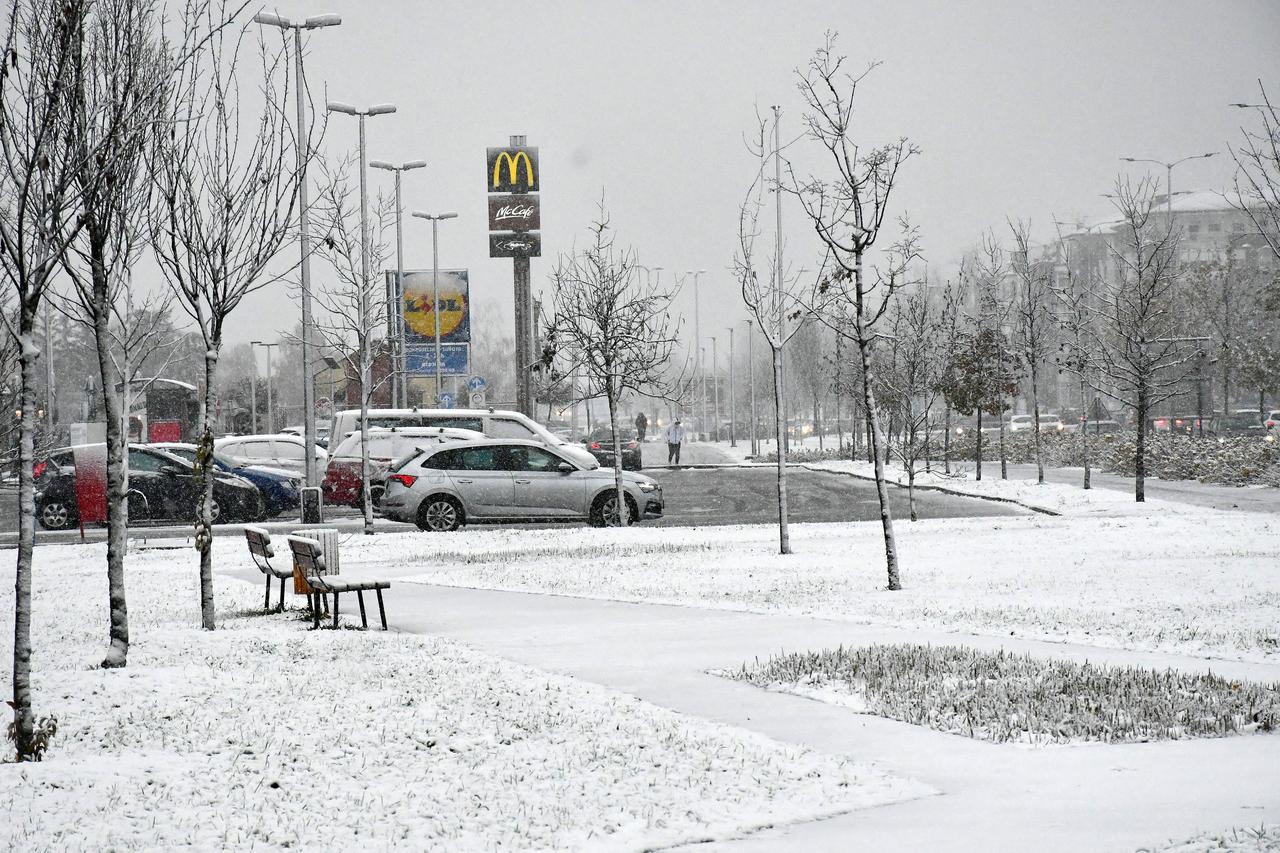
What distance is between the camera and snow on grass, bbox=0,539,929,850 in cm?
596

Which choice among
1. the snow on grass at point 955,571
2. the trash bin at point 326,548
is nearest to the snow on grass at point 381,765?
the trash bin at point 326,548

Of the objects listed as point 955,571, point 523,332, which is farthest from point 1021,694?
point 523,332

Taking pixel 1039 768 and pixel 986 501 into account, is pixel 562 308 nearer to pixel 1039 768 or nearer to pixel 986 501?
pixel 986 501

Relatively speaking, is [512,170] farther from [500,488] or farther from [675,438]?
[500,488]

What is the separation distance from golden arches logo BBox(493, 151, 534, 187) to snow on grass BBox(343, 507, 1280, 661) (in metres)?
23.9

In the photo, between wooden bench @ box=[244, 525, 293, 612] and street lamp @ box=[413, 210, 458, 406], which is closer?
wooden bench @ box=[244, 525, 293, 612]

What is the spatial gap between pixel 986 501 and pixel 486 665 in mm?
22447

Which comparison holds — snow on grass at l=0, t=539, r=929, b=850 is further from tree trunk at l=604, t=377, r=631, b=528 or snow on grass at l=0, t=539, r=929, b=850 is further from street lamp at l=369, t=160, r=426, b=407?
street lamp at l=369, t=160, r=426, b=407

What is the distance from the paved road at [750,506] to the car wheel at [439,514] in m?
2.03

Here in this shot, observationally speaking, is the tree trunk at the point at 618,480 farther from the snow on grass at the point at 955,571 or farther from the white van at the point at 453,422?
the white van at the point at 453,422

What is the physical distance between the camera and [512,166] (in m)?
45.5

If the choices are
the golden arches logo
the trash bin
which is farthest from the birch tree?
the golden arches logo

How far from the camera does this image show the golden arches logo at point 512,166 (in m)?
45.2

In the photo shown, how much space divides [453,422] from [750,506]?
6.92m
